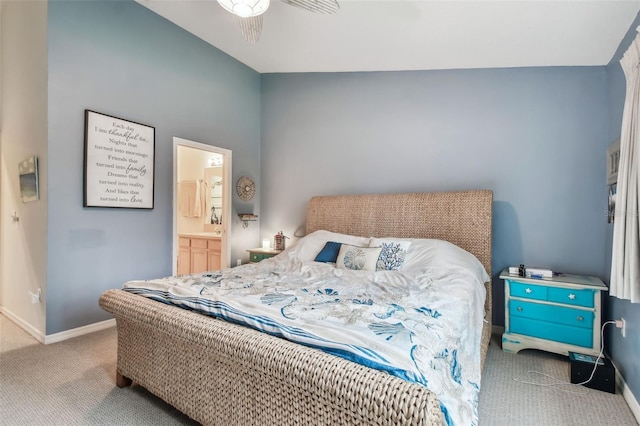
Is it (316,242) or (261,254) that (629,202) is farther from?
(261,254)

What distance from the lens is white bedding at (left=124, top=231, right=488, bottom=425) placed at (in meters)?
1.19

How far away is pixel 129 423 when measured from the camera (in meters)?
1.78

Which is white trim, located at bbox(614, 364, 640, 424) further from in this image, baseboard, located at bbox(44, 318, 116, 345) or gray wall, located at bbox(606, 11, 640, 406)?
baseboard, located at bbox(44, 318, 116, 345)

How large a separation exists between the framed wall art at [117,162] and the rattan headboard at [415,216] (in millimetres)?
1888

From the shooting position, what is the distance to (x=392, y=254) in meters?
2.84

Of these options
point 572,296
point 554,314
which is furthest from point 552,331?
point 572,296

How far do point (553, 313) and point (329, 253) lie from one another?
194 centimetres

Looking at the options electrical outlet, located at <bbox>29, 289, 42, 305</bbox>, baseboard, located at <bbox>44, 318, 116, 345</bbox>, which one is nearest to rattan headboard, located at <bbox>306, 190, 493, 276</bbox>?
baseboard, located at <bbox>44, 318, 116, 345</bbox>

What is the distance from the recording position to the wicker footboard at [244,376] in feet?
3.29

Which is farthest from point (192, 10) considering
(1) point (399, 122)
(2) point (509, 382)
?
(2) point (509, 382)

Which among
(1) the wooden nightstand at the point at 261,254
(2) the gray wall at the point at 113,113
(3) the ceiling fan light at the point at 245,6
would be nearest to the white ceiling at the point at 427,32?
(2) the gray wall at the point at 113,113

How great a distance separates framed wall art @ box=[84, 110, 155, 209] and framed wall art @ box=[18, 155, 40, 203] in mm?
406

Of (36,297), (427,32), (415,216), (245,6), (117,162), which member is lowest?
(36,297)

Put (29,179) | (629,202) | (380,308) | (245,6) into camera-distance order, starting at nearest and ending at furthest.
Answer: (380,308)
(629,202)
(245,6)
(29,179)
